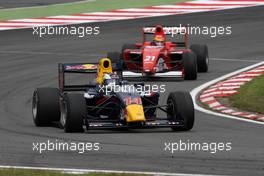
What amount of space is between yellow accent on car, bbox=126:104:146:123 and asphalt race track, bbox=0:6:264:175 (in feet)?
0.91

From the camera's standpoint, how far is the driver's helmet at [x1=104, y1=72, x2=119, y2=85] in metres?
20.6

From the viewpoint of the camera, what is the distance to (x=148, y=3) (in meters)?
41.3

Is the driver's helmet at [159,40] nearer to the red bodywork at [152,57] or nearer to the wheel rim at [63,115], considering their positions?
the red bodywork at [152,57]

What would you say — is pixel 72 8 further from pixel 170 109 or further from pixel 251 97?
pixel 170 109

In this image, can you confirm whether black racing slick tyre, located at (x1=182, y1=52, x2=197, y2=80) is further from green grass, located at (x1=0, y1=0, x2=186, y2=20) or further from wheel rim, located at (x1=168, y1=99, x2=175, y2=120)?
green grass, located at (x1=0, y1=0, x2=186, y2=20)

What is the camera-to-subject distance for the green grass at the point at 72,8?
39750 millimetres

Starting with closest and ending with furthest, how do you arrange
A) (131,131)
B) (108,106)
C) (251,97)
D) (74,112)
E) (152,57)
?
(74,112) → (131,131) → (108,106) → (251,97) → (152,57)

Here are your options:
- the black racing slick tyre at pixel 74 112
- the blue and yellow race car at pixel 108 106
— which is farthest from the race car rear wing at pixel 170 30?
the black racing slick tyre at pixel 74 112

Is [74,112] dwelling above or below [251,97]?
above

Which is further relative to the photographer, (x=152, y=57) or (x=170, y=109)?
(x=152, y=57)

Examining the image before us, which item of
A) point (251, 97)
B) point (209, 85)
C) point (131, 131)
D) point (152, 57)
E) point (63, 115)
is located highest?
point (63, 115)

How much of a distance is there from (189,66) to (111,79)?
745 centimetres

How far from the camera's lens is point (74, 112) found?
1909cm

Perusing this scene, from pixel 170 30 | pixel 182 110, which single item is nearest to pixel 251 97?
pixel 182 110
